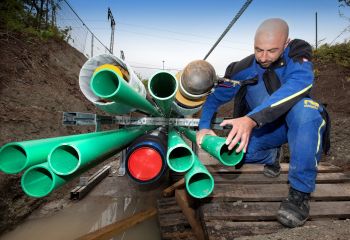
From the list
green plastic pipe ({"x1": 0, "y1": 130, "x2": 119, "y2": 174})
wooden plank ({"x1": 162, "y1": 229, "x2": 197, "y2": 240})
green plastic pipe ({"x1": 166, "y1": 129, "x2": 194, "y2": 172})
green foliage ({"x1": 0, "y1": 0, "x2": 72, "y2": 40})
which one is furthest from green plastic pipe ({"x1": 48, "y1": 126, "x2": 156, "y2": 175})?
green foliage ({"x1": 0, "y1": 0, "x2": 72, "y2": 40})

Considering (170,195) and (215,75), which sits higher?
(215,75)

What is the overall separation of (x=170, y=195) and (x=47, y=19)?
8242mm

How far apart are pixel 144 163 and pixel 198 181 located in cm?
33

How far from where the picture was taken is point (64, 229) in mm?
3105

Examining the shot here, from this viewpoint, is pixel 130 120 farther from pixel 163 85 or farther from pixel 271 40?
pixel 271 40

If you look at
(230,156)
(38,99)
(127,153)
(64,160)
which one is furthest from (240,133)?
(38,99)

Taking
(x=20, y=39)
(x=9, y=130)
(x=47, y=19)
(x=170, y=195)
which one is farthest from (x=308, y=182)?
(x=47, y=19)

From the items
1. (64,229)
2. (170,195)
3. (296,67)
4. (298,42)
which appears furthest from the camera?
(170,195)

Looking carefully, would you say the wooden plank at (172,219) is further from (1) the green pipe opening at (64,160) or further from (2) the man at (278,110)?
(1) the green pipe opening at (64,160)

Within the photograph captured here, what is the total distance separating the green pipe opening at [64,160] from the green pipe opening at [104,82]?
0.34 m

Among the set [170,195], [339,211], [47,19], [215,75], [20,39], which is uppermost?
[47,19]

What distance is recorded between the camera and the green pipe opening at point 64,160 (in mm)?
1244

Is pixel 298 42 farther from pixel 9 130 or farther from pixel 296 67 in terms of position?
pixel 9 130

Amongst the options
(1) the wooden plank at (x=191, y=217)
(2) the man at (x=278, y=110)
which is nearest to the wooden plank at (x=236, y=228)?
(2) the man at (x=278, y=110)
